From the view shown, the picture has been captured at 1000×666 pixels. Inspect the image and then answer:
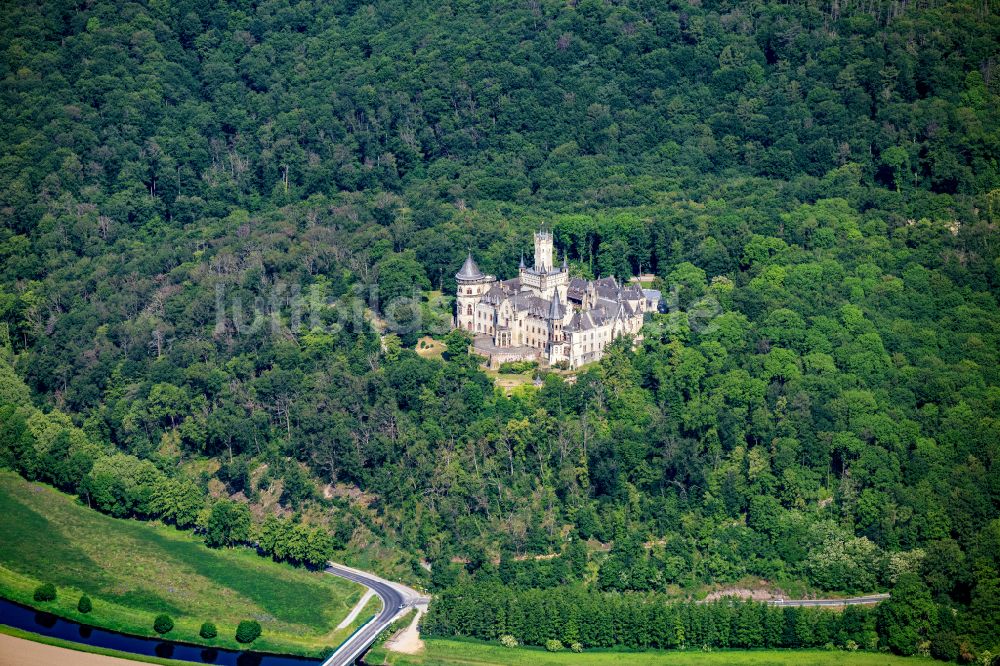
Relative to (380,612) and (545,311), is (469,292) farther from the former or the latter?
(380,612)

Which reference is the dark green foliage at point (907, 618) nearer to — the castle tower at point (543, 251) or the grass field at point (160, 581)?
the grass field at point (160, 581)

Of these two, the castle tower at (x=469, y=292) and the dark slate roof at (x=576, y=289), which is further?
the castle tower at (x=469, y=292)

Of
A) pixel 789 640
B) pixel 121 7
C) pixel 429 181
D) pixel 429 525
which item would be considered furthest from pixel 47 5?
pixel 789 640

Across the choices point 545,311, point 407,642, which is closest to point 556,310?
point 545,311

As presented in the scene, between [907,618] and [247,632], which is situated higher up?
[907,618]

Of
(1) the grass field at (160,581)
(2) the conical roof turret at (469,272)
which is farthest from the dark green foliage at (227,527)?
(2) the conical roof turret at (469,272)

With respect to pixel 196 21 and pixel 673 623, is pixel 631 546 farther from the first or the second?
pixel 196 21

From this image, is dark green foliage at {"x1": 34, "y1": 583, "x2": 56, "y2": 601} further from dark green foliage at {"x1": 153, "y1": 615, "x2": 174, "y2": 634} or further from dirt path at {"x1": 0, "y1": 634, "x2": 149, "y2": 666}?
dark green foliage at {"x1": 153, "y1": 615, "x2": 174, "y2": 634}
